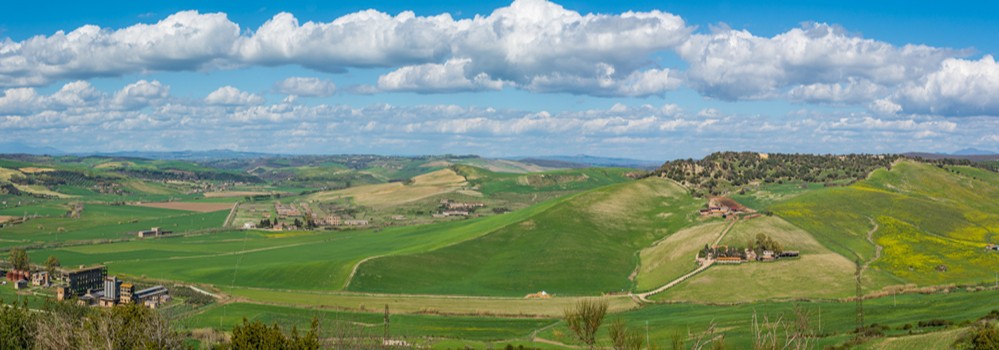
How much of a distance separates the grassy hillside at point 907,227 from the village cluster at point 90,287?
361ft

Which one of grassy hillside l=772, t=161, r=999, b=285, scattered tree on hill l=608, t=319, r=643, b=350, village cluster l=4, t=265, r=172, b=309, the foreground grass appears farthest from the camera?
grassy hillside l=772, t=161, r=999, b=285

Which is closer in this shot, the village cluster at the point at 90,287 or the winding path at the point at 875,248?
the village cluster at the point at 90,287

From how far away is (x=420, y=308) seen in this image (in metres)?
118

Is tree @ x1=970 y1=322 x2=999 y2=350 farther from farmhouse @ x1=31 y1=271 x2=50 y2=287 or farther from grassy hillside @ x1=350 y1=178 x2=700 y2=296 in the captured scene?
farmhouse @ x1=31 y1=271 x2=50 y2=287

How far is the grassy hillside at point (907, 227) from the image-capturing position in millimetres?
129125

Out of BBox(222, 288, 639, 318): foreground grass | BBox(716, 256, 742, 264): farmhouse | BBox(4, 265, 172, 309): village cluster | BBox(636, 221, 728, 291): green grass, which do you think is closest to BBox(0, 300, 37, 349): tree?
BBox(4, 265, 172, 309): village cluster

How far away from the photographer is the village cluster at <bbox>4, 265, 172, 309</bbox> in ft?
398

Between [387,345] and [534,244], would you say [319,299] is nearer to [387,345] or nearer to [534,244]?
[387,345]

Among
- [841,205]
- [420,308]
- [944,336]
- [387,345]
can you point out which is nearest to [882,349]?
[944,336]

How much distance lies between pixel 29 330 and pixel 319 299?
4839cm

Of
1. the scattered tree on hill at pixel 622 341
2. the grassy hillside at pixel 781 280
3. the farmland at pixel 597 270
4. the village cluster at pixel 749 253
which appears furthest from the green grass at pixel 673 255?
the scattered tree on hill at pixel 622 341

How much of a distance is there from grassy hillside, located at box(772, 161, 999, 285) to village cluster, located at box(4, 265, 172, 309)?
110 metres

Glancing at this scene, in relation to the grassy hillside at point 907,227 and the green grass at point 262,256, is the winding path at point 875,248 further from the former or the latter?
the green grass at point 262,256

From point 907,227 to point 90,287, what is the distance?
479ft
